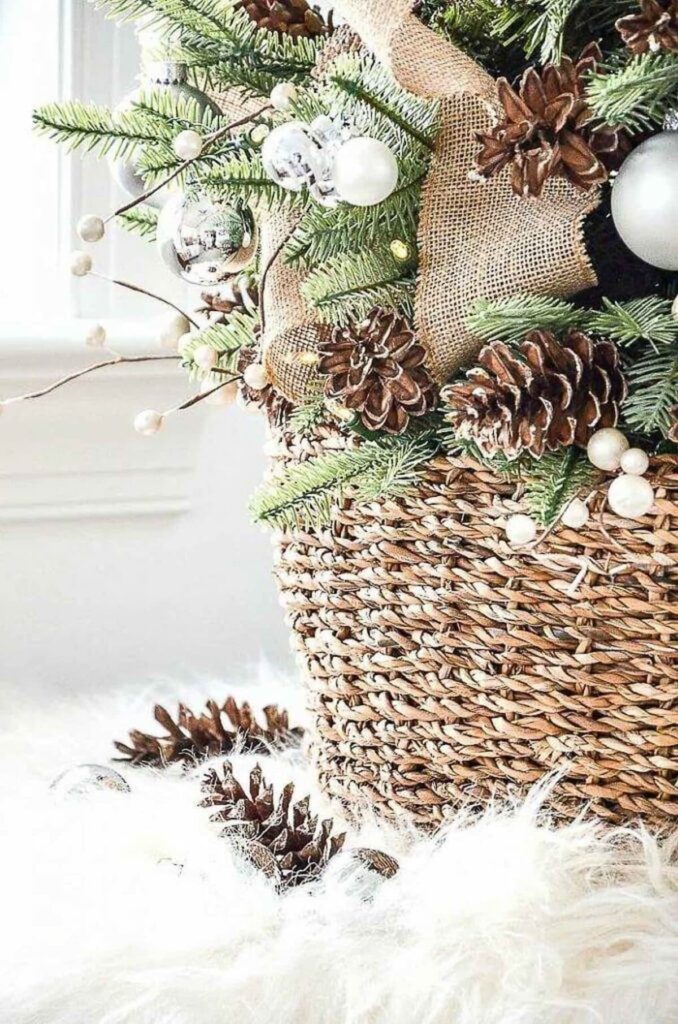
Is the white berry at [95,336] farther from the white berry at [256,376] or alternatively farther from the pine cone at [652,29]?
the pine cone at [652,29]

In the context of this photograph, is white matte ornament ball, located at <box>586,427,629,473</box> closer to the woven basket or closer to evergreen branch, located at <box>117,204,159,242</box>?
the woven basket

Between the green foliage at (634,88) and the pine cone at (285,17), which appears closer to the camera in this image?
the green foliage at (634,88)

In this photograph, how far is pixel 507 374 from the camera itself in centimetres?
49

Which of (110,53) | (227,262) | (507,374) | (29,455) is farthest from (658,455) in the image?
(110,53)

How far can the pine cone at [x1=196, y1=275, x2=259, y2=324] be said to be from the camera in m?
0.65

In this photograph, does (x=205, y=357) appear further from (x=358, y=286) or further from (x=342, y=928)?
(x=342, y=928)

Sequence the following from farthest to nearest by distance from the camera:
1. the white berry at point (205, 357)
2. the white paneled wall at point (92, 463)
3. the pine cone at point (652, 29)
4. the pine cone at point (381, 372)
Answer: the white paneled wall at point (92, 463) → the white berry at point (205, 357) → the pine cone at point (381, 372) → the pine cone at point (652, 29)

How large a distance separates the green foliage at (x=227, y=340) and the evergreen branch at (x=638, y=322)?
21 cm

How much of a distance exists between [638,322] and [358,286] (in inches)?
5.1

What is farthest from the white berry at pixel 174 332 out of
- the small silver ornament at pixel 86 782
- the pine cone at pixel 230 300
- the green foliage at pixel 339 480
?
the small silver ornament at pixel 86 782

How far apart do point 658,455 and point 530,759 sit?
159 mm

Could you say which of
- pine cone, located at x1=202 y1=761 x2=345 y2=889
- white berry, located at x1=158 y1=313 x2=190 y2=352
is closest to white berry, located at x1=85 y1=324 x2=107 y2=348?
white berry, located at x1=158 y1=313 x2=190 y2=352

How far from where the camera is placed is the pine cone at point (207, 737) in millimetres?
751

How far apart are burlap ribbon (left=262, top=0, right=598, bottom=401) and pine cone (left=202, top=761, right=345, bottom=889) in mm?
218
